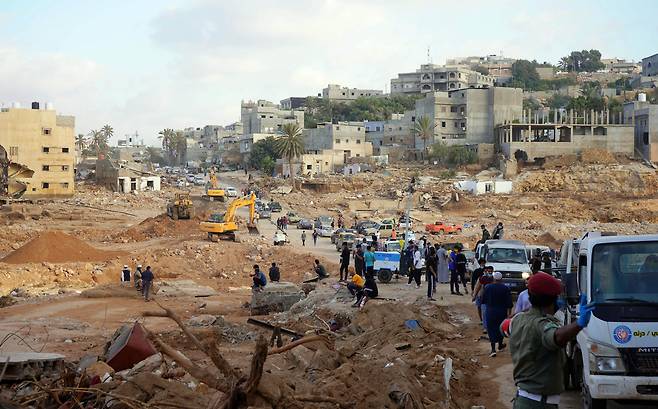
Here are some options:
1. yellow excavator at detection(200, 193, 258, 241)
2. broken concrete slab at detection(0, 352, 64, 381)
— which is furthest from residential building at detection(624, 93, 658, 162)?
broken concrete slab at detection(0, 352, 64, 381)

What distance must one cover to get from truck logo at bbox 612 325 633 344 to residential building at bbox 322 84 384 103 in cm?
14818

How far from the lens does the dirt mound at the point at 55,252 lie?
1399 inches

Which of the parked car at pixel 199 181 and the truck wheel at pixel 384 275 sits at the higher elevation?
the parked car at pixel 199 181

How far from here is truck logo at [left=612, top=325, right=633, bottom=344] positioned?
7.33 meters

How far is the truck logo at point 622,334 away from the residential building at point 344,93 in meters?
148

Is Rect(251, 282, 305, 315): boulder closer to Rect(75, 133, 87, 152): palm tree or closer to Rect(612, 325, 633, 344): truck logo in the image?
Rect(612, 325, 633, 344): truck logo

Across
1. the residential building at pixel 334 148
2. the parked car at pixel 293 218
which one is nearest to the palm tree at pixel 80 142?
the residential building at pixel 334 148

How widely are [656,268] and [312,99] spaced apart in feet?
460

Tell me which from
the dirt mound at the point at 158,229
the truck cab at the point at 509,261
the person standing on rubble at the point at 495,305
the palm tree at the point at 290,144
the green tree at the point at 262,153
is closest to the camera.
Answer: the person standing on rubble at the point at 495,305

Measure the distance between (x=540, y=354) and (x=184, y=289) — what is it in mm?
24936

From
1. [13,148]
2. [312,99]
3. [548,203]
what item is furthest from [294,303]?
[312,99]

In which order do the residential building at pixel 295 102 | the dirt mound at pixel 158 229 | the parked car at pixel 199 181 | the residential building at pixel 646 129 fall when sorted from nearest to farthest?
the dirt mound at pixel 158 229, the residential building at pixel 646 129, the parked car at pixel 199 181, the residential building at pixel 295 102

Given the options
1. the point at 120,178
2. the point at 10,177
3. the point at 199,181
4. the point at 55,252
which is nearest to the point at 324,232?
the point at 55,252

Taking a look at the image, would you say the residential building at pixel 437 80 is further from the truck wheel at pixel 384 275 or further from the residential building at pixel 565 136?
the truck wheel at pixel 384 275
